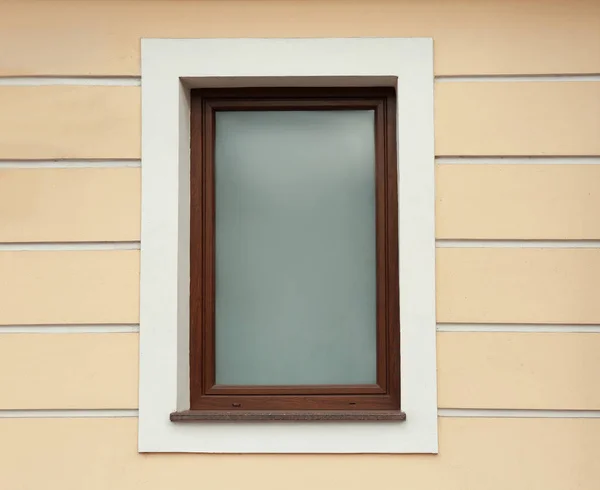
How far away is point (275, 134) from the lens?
2.99 meters

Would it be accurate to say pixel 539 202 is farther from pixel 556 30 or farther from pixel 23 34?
pixel 23 34

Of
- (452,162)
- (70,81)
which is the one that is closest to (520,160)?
(452,162)

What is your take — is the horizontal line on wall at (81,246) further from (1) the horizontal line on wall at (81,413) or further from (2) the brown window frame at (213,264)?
(1) the horizontal line on wall at (81,413)

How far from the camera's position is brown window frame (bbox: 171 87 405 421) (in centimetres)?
289

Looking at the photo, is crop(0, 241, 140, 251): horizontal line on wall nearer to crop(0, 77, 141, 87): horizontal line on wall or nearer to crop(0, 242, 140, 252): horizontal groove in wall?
crop(0, 242, 140, 252): horizontal groove in wall

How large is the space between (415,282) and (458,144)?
569 millimetres

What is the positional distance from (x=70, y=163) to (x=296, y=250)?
0.96 metres

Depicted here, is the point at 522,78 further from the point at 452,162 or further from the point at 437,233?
the point at 437,233

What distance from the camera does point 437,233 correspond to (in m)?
2.82

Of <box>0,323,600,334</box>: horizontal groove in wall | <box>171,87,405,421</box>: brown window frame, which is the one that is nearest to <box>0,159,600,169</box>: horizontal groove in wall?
<box>171,87,405,421</box>: brown window frame

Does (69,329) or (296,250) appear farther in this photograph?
(296,250)

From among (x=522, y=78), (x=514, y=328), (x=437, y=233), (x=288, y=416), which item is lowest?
(x=288, y=416)

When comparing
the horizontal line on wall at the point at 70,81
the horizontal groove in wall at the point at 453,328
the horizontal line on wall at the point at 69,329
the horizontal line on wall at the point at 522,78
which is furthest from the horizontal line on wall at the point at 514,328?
the horizontal line on wall at the point at 70,81

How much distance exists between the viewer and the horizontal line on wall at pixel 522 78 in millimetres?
2840
